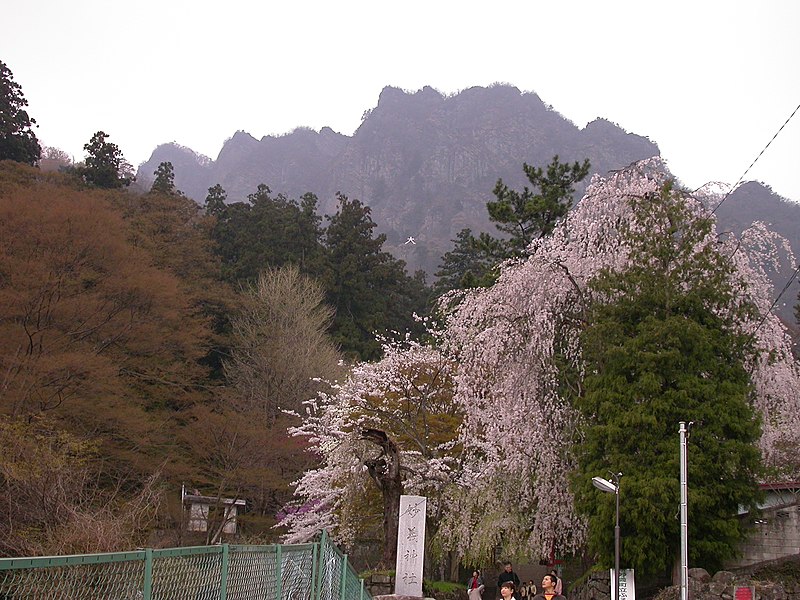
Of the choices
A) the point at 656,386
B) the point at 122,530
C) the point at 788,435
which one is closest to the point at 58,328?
the point at 122,530

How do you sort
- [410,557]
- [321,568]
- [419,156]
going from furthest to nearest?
[419,156] < [410,557] < [321,568]

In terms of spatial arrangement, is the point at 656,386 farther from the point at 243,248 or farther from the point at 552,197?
the point at 243,248

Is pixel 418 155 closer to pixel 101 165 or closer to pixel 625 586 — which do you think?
pixel 101 165

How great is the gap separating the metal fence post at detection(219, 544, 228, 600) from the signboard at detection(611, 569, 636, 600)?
39.8 feet

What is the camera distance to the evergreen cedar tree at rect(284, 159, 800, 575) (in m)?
17.0

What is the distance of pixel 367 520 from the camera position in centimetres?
2494

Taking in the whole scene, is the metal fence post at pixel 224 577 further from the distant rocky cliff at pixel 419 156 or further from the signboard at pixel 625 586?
the distant rocky cliff at pixel 419 156

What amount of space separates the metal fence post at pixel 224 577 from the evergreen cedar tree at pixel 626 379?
1235 cm

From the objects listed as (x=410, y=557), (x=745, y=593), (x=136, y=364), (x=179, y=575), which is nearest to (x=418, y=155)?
(x=136, y=364)

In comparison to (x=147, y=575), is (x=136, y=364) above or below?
above

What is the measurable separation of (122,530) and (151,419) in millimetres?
18916

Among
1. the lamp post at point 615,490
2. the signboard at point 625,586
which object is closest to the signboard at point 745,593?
the signboard at point 625,586

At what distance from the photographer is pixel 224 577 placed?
5.79m

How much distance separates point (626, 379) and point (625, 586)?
13.6 ft
